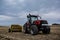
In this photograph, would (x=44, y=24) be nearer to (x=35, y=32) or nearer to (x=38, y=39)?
(x=35, y=32)

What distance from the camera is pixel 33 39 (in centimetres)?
1770

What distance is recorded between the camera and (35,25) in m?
21.3

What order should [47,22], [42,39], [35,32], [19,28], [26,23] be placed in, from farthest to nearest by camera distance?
[19,28] < [26,23] < [47,22] < [35,32] < [42,39]

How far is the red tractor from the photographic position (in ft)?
68.6

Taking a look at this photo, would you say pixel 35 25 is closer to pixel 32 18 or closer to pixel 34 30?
pixel 34 30

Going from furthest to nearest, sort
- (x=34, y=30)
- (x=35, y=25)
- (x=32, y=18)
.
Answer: (x=32, y=18) → (x=35, y=25) → (x=34, y=30)

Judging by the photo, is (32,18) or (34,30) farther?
(32,18)

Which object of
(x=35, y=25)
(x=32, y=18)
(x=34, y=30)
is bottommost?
(x=34, y=30)

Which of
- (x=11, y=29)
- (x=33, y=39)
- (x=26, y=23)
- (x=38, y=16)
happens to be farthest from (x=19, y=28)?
(x=33, y=39)

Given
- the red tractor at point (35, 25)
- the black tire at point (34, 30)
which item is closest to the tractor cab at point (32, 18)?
the red tractor at point (35, 25)

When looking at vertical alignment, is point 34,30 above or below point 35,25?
below

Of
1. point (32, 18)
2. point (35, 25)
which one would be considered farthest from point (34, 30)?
point (32, 18)

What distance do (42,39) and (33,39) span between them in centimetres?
101

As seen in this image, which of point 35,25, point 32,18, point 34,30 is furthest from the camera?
point 32,18
